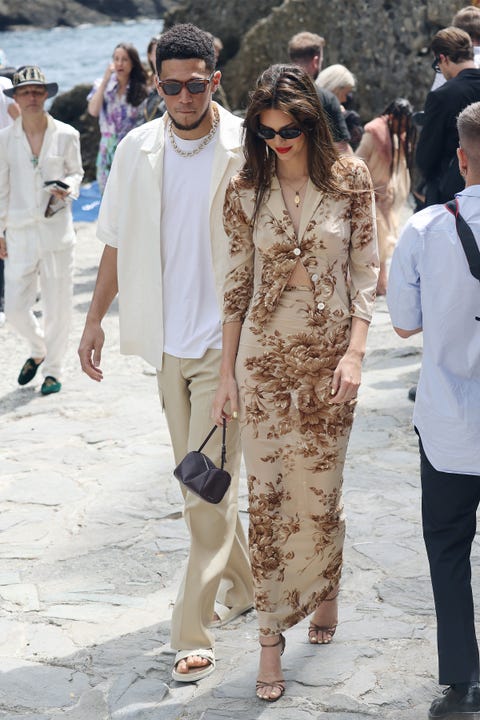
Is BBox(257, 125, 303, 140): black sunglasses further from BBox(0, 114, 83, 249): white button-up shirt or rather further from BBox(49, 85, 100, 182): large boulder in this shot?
BBox(49, 85, 100, 182): large boulder

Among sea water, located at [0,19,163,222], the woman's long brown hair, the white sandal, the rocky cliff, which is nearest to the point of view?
the woman's long brown hair

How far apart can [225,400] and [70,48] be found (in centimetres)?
4214

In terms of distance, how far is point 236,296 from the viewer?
148 inches

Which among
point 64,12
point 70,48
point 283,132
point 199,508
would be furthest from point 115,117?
point 64,12

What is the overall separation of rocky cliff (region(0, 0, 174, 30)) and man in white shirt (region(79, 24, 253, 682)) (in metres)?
58.4

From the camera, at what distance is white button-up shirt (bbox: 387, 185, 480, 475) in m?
3.21

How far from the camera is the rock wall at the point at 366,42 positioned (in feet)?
46.7

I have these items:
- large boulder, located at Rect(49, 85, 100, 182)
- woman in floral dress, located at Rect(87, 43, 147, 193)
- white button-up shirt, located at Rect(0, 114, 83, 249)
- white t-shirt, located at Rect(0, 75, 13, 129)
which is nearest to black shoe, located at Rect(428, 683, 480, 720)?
white button-up shirt, located at Rect(0, 114, 83, 249)

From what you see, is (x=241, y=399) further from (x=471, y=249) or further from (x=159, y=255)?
(x=471, y=249)

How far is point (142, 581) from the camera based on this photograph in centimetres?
475

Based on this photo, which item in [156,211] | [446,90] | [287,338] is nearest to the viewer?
[287,338]

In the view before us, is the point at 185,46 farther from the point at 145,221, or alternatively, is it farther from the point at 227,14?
the point at 227,14

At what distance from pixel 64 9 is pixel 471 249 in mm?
61930

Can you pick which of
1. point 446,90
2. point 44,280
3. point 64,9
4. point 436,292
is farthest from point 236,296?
point 64,9
